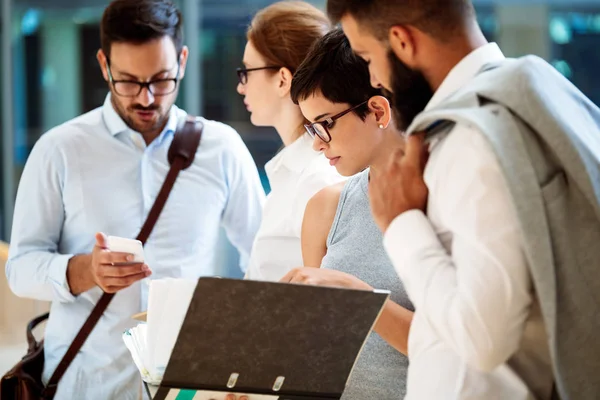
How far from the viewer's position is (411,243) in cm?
132

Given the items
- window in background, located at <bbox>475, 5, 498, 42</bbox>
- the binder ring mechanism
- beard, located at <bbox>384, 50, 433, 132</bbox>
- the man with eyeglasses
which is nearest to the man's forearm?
the man with eyeglasses

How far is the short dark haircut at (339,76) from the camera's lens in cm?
199

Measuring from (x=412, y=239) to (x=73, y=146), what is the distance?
69.5 inches

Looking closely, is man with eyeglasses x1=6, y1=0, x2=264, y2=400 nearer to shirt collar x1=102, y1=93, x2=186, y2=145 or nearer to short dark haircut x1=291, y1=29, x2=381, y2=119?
shirt collar x1=102, y1=93, x2=186, y2=145

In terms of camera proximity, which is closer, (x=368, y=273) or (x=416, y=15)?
(x=416, y=15)

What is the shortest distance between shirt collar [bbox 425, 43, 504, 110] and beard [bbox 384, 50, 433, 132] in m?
0.03

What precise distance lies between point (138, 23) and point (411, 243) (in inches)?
69.6

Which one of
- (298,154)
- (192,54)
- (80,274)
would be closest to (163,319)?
(298,154)

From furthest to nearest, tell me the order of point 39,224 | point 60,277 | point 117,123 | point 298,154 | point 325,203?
point 117,123 < point 39,224 < point 60,277 < point 298,154 < point 325,203

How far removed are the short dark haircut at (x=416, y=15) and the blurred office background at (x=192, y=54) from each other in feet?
17.8

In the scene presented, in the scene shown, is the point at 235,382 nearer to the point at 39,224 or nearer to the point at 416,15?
the point at 416,15

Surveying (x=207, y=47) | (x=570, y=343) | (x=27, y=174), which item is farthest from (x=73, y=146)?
(x=207, y=47)

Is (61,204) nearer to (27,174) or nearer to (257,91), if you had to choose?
(27,174)

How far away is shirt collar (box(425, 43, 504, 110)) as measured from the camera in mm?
1397
